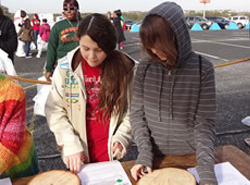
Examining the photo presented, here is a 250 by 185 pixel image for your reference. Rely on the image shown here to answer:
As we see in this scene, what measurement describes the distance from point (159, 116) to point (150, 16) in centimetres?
45

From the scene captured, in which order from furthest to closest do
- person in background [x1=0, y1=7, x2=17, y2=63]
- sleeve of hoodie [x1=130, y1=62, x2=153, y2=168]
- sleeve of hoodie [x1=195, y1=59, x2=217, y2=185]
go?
person in background [x1=0, y1=7, x2=17, y2=63], sleeve of hoodie [x1=130, y1=62, x2=153, y2=168], sleeve of hoodie [x1=195, y1=59, x2=217, y2=185]

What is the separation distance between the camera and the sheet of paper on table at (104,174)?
1.13 m

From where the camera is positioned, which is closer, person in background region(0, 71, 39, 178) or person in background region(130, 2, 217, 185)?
person in background region(130, 2, 217, 185)

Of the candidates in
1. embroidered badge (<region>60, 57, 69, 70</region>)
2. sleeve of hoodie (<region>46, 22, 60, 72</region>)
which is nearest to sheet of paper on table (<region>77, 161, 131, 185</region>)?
embroidered badge (<region>60, 57, 69, 70</region>)

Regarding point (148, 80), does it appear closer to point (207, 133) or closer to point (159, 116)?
point (159, 116)

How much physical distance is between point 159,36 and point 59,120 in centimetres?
68

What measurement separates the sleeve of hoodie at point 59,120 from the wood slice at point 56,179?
19 cm

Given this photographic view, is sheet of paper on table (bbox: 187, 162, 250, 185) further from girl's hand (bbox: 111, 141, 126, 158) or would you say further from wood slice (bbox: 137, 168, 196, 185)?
girl's hand (bbox: 111, 141, 126, 158)

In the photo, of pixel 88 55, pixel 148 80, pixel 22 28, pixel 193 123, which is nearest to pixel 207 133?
pixel 193 123

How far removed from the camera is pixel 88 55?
4.25ft

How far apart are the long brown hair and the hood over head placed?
15 millimetres

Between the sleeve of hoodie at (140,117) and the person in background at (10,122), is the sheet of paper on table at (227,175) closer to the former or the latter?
the sleeve of hoodie at (140,117)

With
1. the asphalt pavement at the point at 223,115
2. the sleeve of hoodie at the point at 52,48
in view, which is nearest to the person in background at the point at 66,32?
the sleeve of hoodie at the point at 52,48

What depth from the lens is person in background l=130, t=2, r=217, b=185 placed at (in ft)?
3.44
